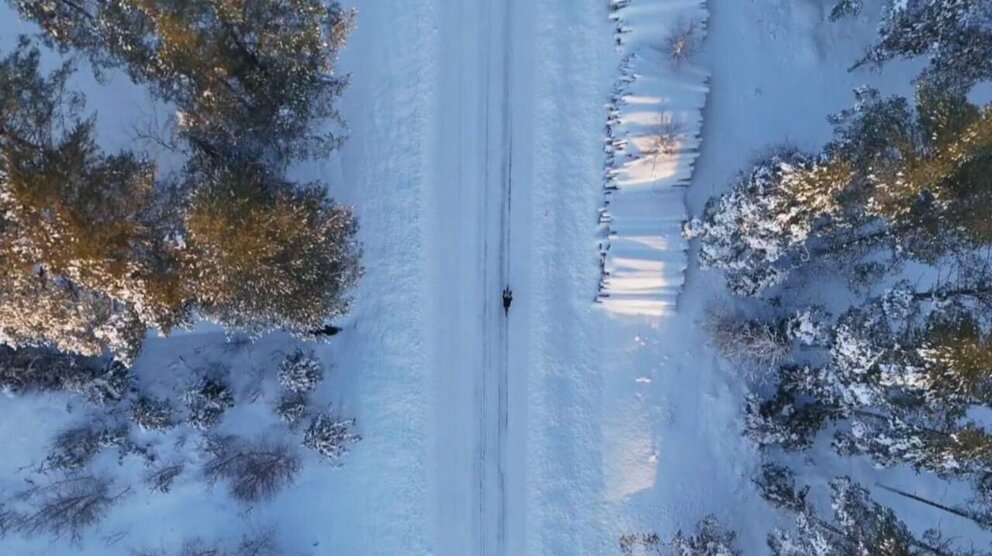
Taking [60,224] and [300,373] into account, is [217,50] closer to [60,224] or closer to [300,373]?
[60,224]

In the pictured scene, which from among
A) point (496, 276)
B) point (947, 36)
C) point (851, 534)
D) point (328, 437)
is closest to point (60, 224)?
point (328, 437)

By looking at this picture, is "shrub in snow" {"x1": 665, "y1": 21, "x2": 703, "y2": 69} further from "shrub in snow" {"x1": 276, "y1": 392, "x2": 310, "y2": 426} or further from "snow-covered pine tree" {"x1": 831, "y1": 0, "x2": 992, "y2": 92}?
"shrub in snow" {"x1": 276, "y1": 392, "x2": 310, "y2": 426}

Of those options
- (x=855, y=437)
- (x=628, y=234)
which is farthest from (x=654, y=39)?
(x=855, y=437)

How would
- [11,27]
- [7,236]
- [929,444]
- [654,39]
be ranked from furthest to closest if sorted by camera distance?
[654,39] → [11,27] → [929,444] → [7,236]

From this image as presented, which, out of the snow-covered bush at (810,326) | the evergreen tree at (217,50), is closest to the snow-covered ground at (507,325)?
the snow-covered bush at (810,326)

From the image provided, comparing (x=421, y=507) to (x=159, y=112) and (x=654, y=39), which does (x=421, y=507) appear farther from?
(x=654, y=39)

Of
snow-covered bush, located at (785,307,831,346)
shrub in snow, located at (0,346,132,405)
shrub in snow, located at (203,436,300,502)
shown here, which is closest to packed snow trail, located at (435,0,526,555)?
shrub in snow, located at (203,436,300,502)

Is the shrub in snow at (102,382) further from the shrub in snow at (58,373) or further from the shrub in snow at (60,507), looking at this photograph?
the shrub in snow at (60,507)
